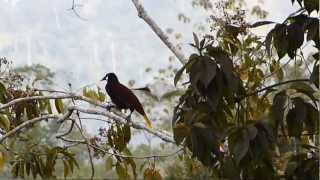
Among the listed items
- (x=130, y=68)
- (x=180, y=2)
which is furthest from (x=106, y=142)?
(x=130, y=68)

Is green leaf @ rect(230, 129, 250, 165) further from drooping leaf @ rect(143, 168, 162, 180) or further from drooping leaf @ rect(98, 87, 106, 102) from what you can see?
drooping leaf @ rect(98, 87, 106, 102)

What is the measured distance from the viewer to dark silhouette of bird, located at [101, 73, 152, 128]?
4.26 feet

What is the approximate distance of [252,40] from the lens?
1.16m

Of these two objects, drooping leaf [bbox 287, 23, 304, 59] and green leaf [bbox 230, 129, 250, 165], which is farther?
drooping leaf [bbox 287, 23, 304, 59]

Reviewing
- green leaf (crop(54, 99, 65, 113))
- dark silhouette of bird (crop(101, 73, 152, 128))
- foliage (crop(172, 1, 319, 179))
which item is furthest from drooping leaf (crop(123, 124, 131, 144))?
foliage (crop(172, 1, 319, 179))

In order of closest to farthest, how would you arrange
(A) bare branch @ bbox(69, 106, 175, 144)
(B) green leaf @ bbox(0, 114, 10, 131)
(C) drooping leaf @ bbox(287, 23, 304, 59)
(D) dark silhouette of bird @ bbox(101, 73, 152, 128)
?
(C) drooping leaf @ bbox(287, 23, 304, 59)
(A) bare branch @ bbox(69, 106, 175, 144)
(D) dark silhouette of bird @ bbox(101, 73, 152, 128)
(B) green leaf @ bbox(0, 114, 10, 131)

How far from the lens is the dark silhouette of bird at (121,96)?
4.26 feet

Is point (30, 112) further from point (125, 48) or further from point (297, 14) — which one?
point (125, 48)

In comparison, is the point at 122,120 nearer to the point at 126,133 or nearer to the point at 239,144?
the point at 126,133

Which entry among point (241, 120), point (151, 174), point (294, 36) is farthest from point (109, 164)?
point (294, 36)

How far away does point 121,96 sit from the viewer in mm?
1313

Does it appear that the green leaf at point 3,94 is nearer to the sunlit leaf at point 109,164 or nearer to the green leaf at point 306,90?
the sunlit leaf at point 109,164

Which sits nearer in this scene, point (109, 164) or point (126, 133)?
point (126, 133)

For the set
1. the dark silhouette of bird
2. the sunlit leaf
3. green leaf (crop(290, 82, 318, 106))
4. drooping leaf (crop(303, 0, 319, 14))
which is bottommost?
the sunlit leaf
